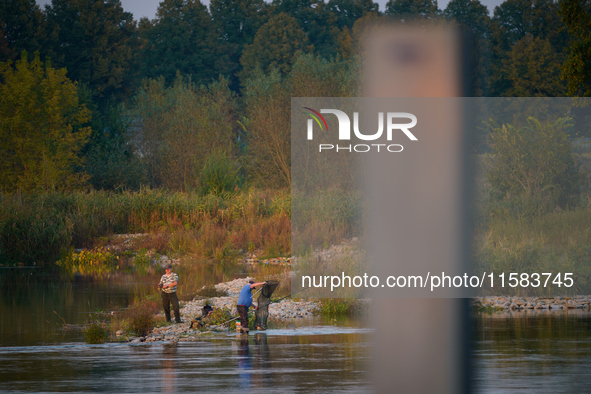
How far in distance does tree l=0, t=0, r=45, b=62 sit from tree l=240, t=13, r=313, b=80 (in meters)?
19.4

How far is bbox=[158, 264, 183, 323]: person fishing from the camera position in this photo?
1673 cm

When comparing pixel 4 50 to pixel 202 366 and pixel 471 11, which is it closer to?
pixel 471 11

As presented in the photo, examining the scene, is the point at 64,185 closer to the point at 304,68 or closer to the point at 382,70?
the point at 304,68

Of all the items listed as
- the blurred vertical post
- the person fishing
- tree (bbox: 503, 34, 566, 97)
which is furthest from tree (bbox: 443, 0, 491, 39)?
the person fishing

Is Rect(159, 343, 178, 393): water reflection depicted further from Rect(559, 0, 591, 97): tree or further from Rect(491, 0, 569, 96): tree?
Rect(491, 0, 569, 96): tree

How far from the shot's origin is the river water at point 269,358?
37.1 feet

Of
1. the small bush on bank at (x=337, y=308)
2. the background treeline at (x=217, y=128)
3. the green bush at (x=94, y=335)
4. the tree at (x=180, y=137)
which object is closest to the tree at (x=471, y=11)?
the background treeline at (x=217, y=128)

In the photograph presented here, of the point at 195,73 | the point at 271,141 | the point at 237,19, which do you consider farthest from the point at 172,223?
Result: the point at 237,19

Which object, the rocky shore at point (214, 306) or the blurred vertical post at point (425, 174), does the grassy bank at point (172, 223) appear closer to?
the blurred vertical post at point (425, 174)

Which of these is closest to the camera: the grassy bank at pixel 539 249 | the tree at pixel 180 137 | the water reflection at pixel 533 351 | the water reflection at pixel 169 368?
the water reflection at pixel 169 368

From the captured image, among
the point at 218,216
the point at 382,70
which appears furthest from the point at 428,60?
the point at 218,216

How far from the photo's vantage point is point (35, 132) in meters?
46.3

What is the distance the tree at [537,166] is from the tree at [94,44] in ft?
156

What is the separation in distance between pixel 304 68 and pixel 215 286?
1107 inches
